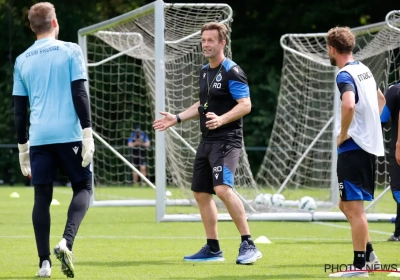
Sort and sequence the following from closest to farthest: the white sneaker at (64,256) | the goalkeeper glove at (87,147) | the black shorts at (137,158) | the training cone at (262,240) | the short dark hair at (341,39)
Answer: the white sneaker at (64,256), the goalkeeper glove at (87,147), the short dark hair at (341,39), the training cone at (262,240), the black shorts at (137,158)

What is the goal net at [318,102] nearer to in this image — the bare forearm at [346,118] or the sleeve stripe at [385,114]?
the sleeve stripe at [385,114]

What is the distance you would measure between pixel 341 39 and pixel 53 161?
2344 millimetres

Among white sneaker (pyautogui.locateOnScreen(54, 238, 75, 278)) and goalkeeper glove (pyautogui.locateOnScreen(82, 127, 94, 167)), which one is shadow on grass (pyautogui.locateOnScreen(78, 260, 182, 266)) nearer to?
white sneaker (pyautogui.locateOnScreen(54, 238, 75, 278))

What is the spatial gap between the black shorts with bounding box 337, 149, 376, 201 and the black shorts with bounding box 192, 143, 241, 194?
51.7 inches

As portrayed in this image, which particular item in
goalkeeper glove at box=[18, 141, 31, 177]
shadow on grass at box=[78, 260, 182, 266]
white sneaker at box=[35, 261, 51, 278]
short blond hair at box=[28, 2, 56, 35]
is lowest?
shadow on grass at box=[78, 260, 182, 266]

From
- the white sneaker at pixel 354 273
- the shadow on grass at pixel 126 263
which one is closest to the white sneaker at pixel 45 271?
the shadow on grass at pixel 126 263

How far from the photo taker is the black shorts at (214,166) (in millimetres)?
7805

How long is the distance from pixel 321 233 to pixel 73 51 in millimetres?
5254

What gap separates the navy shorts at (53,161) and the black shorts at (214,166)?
1.50 metres

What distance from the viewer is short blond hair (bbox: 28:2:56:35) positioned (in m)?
6.63

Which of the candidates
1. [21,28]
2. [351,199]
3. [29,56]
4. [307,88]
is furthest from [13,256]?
[21,28]

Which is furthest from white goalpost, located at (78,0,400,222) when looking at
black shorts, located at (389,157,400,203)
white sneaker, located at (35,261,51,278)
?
white sneaker, located at (35,261,51,278)

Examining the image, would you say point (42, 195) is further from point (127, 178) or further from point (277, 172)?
point (127, 178)

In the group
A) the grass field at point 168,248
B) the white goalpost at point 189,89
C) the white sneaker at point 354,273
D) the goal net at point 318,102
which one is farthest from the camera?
the goal net at point 318,102
